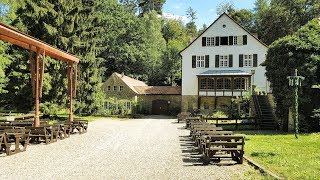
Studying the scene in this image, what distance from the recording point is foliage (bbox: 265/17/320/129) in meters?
20.7

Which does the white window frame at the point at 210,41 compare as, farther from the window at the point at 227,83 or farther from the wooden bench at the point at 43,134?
the wooden bench at the point at 43,134

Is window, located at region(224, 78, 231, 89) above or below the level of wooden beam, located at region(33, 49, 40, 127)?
above

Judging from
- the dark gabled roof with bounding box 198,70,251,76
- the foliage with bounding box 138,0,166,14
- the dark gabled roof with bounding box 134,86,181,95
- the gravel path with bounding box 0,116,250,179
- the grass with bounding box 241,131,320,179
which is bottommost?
the gravel path with bounding box 0,116,250,179

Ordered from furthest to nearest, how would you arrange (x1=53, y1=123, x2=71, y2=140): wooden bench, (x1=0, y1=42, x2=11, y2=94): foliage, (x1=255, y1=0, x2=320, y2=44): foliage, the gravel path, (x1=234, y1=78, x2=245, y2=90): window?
(x1=255, y1=0, x2=320, y2=44): foliage < (x1=234, y1=78, x2=245, y2=90): window < (x1=0, y1=42, x2=11, y2=94): foliage < (x1=53, y1=123, x2=71, y2=140): wooden bench < the gravel path

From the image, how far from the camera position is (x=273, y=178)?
830 centimetres

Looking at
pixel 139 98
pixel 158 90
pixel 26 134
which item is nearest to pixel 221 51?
pixel 158 90

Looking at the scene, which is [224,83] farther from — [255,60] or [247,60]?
[255,60]

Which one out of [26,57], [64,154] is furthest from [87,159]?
[26,57]

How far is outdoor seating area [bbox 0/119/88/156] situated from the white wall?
23.5 m

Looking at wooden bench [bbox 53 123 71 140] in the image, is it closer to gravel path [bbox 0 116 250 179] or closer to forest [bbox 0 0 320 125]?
gravel path [bbox 0 116 250 179]

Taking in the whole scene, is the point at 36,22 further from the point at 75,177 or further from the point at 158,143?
the point at 75,177

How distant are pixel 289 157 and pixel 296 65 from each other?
11230mm

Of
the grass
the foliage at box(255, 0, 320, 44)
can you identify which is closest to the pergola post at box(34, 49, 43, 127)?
the grass

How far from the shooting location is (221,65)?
40.8 m
